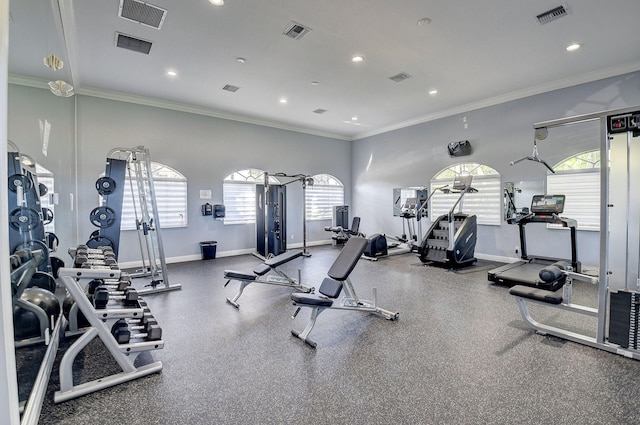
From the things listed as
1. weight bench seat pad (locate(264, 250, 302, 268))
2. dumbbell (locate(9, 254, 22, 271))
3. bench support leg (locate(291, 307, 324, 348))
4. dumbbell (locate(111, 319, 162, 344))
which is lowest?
bench support leg (locate(291, 307, 324, 348))

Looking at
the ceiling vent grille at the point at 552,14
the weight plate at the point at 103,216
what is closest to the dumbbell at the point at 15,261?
the weight plate at the point at 103,216

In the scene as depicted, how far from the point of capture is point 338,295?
3.13 metres

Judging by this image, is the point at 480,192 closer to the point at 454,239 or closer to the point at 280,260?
the point at 454,239

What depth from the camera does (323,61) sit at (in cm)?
464

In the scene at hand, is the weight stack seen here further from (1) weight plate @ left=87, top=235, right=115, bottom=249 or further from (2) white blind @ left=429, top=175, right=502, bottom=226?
(1) weight plate @ left=87, top=235, right=115, bottom=249

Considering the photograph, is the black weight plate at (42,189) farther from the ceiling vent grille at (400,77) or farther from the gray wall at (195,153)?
the ceiling vent grille at (400,77)

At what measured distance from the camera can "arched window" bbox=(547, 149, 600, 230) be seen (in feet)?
17.1

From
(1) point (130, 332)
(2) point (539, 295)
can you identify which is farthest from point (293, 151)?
(2) point (539, 295)

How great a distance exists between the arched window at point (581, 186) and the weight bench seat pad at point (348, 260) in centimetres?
465

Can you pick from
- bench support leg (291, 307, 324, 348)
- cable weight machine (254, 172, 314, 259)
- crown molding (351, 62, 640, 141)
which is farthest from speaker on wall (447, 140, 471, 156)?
bench support leg (291, 307, 324, 348)

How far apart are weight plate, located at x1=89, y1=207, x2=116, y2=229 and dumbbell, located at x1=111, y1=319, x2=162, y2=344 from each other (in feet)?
9.57

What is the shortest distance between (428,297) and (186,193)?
5.57 metres

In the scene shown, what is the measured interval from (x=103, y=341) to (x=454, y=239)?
5633 millimetres

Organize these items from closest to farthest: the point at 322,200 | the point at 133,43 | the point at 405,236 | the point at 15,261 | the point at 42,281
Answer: the point at 15,261 → the point at 42,281 → the point at 133,43 → the point at 405,236 → the point at 322,200
